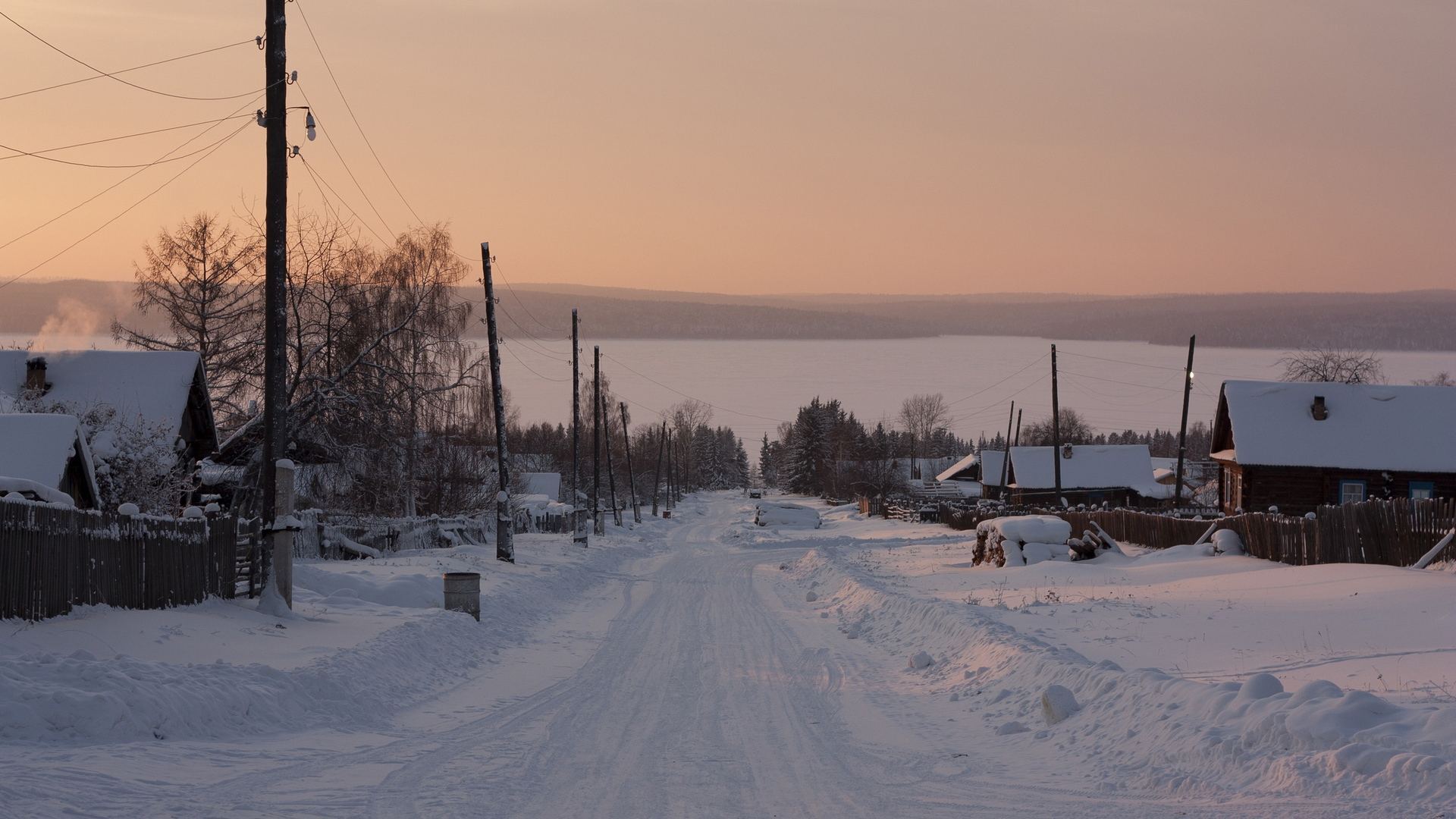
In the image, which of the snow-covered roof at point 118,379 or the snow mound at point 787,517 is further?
the snow mound at point 787,517

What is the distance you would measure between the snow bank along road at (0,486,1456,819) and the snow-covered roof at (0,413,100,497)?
1084cm

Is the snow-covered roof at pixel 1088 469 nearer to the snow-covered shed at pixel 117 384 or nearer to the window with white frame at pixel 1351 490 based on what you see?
the window with white frame at pixel 1351 490

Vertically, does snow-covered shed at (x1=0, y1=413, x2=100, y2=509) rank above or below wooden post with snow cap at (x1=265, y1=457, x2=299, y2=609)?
above

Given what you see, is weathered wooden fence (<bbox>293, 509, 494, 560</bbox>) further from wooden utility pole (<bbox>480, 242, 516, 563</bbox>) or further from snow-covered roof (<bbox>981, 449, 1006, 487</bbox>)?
snow-covered roof (<bbox>981, 449, 1006, 487</bbox>)

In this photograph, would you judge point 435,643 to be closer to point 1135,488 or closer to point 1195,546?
point 1195,546

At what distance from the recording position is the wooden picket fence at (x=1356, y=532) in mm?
20955

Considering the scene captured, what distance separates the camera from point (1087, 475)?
78500 millimetres

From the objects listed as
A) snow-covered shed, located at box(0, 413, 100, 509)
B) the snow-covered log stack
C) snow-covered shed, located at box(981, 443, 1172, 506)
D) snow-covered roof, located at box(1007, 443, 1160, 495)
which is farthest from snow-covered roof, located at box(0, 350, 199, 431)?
snow-covered roof, located at box(1007, 443, 1160, 495)

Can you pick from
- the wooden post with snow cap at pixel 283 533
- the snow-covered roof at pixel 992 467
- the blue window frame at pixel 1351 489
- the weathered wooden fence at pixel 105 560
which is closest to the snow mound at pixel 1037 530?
the blue window frame at pixel 1351 489

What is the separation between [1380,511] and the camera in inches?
867

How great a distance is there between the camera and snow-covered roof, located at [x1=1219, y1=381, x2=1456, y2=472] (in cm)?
4338

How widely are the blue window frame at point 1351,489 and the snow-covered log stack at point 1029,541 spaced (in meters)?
19.1

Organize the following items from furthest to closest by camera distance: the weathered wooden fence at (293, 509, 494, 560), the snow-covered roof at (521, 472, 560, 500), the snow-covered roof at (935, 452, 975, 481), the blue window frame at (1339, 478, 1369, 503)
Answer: the snow-covered roof at (935, 452, 975, 481) < the snow-covered roof at (521, 472, 560, 500) < the blue window frame at (1339, 478, 1369, 503) < the weathered wooden fence at (293, 509, 494, 560)

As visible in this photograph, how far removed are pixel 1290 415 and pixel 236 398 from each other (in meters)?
41.2
